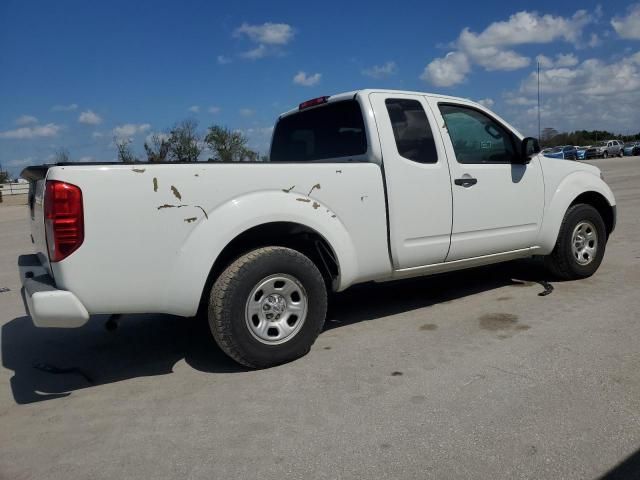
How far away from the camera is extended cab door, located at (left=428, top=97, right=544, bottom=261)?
4781mm

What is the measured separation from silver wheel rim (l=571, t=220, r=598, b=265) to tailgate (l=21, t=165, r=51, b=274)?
5.00m

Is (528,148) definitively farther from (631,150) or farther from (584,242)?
(631,150)

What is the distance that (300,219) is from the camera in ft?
12.5

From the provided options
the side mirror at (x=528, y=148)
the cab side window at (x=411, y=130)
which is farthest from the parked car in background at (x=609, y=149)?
the cab side window at (x=411, y=130)

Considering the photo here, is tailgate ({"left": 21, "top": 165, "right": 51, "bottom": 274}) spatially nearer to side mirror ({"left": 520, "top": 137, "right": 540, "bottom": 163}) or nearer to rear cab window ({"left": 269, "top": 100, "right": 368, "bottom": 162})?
rear cab window ({"left": 269, "top": 100, "right": 368, "bottom": 162})

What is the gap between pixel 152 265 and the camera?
3359mm

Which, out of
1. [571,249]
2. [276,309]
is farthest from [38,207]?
[571,249]

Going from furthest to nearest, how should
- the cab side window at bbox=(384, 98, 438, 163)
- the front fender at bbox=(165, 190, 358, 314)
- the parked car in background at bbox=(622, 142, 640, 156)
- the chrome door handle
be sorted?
the parked car in background at bbox=(622, 142, 640, 156), the chrome door handle, the cab side window at bbox=(384, 98, 438, 163), the front fender at bbox=(165, 190, 358, 314)

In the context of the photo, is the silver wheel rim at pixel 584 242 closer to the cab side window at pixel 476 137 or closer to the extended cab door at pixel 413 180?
the cab side window at pixel 476 137


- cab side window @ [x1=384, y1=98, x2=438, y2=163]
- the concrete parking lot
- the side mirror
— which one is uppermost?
cab side window @ [x1=384, y1=98, x2=438, y2=163]

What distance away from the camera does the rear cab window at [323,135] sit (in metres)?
4.57

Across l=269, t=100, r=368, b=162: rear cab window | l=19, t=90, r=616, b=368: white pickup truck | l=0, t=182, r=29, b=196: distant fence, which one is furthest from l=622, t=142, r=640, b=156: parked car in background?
l=269, t=100, r=368, b=162: rear cab window

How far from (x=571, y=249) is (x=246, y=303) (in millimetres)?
3796

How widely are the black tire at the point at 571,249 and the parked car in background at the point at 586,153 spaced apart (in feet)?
161
